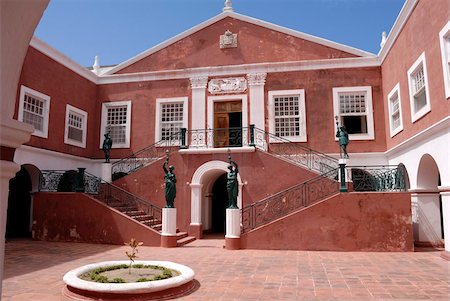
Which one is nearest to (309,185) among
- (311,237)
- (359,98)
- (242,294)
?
(311,237)

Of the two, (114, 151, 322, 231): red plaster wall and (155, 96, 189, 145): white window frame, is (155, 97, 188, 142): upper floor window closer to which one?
(155, 96, 189, 145): white window frame

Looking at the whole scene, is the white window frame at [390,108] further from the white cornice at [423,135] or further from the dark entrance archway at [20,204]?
the dark entrance archway at [20,204]

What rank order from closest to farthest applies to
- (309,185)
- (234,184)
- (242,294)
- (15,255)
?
(242,294)
(15,255)
(234,184)
(309,185)

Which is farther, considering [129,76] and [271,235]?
[129,76]

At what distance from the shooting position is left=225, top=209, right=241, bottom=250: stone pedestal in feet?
35.3

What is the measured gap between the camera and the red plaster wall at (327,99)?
14656 millimetres

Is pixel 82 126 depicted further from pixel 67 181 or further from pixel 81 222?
pixel 81 222

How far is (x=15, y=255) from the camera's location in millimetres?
9508

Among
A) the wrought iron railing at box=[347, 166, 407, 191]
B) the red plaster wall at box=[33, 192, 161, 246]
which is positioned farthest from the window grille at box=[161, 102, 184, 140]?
the wrought iron railing at box=[347, 166, 407, 191]

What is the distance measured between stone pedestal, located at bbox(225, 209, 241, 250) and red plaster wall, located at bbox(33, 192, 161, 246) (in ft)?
8.05

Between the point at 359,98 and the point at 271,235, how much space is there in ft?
25.2

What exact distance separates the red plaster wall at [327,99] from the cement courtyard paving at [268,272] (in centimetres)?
570

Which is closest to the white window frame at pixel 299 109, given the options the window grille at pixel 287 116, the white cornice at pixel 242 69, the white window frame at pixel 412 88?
the window grille at pixel 287 116

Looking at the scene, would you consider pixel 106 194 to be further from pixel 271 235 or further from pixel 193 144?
pixel 271 235
